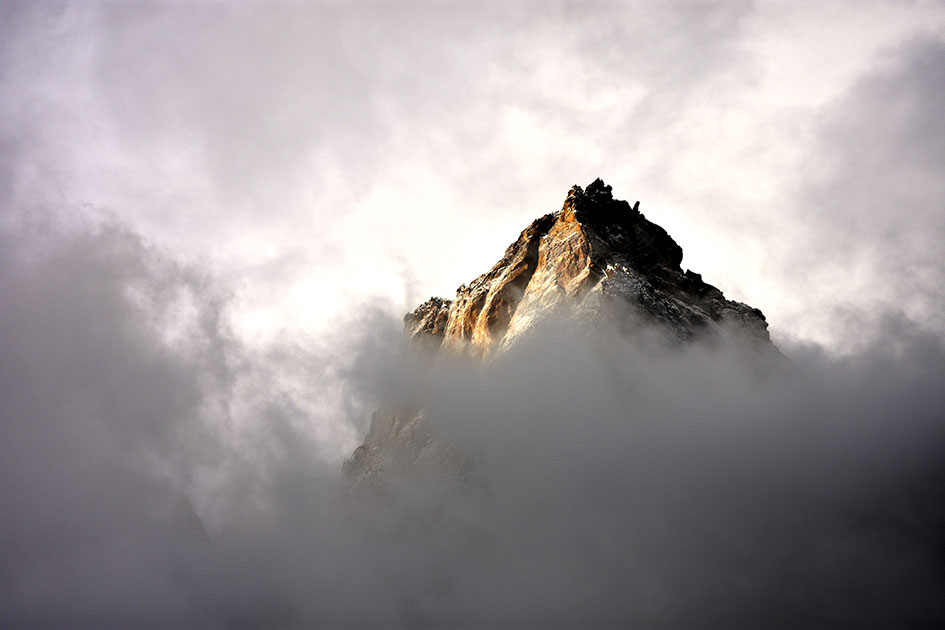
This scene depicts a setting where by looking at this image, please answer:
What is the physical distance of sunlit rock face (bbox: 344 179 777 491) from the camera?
12381 cm

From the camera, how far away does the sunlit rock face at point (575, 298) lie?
123812mm

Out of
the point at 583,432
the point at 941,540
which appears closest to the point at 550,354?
the point at 583,432

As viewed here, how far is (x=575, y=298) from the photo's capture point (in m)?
123

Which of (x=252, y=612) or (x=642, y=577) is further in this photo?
(x=252, y=612)

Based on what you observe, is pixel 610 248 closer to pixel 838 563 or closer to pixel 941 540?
pixel 838 563

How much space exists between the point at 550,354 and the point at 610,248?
28764mm

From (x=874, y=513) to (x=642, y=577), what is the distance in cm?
6577

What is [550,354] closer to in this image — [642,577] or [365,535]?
[642,577]

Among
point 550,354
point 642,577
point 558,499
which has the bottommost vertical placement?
point 642,577

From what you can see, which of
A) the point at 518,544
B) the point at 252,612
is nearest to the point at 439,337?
the point at 518,544

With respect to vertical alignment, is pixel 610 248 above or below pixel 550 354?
above

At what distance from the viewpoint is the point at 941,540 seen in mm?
144000

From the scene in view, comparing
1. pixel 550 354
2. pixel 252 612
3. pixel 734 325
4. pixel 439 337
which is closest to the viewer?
pixel 550 354

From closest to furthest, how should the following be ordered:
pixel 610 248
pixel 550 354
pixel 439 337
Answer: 1. pixel 550 354
2. pixel 610 248
3. pixel 439 337
